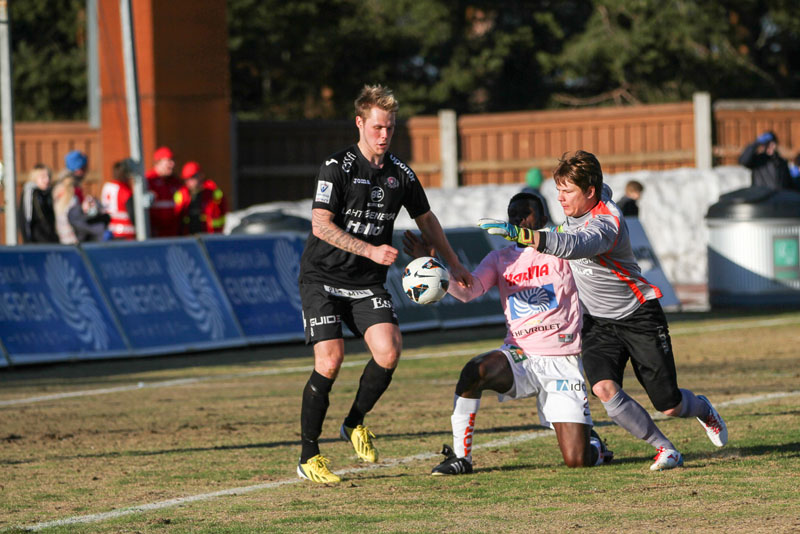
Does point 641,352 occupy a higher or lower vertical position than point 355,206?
lower

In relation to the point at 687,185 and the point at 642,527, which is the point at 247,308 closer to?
the point at 642,527

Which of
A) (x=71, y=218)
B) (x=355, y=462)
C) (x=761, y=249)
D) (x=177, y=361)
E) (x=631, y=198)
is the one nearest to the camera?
(x=355, y=462)

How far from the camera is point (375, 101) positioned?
7.22m

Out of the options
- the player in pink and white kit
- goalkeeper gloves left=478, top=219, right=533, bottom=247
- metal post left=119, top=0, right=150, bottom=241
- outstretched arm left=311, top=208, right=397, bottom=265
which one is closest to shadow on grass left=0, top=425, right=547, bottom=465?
the player in pink and white kit

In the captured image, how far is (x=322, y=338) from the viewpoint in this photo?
24.3 feet

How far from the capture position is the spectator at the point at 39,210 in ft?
50.5

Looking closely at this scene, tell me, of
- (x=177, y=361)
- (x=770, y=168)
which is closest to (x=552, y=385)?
(x=177, y=361)

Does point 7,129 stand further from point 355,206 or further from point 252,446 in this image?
point 355,206

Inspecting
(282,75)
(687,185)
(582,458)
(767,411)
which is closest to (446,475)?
(582,458)

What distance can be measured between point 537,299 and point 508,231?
3.69 ft

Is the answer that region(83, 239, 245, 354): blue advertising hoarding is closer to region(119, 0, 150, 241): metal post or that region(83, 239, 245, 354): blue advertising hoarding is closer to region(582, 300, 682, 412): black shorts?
region(119, 0, 150, 241): metal post

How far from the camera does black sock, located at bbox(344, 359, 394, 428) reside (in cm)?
752

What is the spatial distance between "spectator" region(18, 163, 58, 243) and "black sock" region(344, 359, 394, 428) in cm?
889

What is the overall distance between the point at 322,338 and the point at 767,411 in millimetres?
3749
